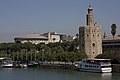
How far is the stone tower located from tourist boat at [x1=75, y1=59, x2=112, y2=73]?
39.9 ft

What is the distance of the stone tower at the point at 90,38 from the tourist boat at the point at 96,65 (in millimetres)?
12165

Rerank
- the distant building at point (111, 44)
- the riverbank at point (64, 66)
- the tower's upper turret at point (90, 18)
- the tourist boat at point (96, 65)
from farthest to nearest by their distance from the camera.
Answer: the distant building at point (111, 44)
the tower's upper turret at point (90, 18)
the riverbank at point (64, 66)
the tourist boat at point (96, 65)

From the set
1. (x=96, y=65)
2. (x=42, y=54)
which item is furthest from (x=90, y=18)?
(x=96, y=65)

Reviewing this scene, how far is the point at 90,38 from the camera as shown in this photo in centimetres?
6669

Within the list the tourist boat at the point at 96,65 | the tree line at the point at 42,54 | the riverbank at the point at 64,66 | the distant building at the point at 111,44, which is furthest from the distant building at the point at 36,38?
the tourist boat at the point at 96,65

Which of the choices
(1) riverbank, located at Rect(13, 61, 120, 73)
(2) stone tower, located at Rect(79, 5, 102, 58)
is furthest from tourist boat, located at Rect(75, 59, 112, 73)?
(2) stone tower, located at Rect(79, 5, 102, 58)

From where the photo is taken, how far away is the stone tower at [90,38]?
66625mm

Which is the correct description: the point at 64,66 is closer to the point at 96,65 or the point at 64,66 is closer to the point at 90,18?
the point at 96,65

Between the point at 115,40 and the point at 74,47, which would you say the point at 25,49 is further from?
the point at 115,40

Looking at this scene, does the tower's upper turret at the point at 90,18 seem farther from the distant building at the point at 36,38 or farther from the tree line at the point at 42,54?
the distant building at the point at 36,38

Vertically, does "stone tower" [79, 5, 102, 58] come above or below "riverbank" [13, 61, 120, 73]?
above

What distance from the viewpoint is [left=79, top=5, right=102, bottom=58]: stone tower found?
219 feet

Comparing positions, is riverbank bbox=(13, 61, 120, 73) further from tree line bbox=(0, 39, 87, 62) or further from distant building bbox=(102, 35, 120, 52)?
distant building bbox=(102, 35, 120, 52)

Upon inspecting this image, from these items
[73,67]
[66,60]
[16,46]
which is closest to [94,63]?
[73,67]
